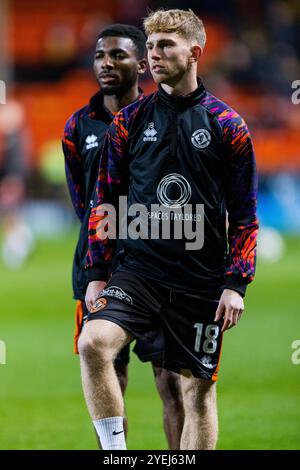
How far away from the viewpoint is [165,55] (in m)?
5.38

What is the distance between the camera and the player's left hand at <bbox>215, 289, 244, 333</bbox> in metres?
5.27

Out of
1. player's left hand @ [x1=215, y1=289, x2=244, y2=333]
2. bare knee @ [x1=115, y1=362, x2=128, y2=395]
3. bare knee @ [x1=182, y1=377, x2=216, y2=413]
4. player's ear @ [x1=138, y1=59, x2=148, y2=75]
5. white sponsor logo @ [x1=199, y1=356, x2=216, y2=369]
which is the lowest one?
bare knee @ [x1=182, y1=377, x2=216, y2=413]

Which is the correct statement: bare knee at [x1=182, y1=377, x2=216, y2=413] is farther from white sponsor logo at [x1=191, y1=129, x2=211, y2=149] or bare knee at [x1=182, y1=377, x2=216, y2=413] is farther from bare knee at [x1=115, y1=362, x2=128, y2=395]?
white sponsor logo at [x1=191, y1=129, x2=211, y2=149]

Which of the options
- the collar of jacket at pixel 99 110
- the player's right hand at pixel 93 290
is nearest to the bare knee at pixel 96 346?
the player's right hand at pixel 93 290

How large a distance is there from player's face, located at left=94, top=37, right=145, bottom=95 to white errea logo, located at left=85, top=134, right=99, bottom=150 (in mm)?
294

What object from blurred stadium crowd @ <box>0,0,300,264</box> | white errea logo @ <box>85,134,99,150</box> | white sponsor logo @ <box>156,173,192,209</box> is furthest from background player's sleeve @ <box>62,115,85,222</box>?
blurred stadium crowd @ <box>0,0,300,264</box>

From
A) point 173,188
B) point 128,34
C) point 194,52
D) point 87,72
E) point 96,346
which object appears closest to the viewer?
point 96,346

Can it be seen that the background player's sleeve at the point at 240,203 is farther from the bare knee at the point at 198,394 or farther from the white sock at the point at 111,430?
the white sock at the point at 111,430

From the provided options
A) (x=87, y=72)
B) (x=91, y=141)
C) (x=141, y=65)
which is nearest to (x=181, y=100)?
(x=91, y=141)

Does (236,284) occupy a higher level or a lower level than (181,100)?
lower

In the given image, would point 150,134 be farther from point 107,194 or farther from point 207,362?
point 207,362

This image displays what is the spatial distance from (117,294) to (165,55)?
1.22 m

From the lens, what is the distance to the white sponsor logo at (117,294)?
5.26 metres
